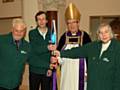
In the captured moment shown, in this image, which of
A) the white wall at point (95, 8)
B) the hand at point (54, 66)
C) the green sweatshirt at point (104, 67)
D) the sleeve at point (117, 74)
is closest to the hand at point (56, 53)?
the hand at point (54, 66)

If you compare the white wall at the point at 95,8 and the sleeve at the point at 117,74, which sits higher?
the white wall at the point at 95,8

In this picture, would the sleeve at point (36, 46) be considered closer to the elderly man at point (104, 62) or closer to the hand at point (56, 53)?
the hand at point (56, 53)

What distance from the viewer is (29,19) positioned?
5488mm

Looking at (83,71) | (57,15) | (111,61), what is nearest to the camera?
(111,61)

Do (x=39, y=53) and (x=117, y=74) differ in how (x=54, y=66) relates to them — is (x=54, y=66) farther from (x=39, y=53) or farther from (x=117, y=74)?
(x=117, y=74)

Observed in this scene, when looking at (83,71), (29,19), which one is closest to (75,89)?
(83,71)

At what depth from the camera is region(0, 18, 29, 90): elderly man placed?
300 centimetres

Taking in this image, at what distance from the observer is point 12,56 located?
9.93 ft

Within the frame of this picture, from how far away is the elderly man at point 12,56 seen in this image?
300 cm

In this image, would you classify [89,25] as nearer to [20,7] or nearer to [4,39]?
[20,7]

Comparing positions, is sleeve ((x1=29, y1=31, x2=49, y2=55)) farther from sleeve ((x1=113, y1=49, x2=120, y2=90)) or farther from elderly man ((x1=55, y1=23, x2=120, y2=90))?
sleeve ((x1=113, y1=49, x2=120, y2=90))

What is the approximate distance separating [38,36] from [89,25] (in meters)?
2.23

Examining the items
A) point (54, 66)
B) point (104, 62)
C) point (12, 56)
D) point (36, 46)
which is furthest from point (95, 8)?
point (12, 56)

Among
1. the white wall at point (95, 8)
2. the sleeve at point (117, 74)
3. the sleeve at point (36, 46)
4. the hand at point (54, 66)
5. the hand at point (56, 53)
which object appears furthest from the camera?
the white wall at point (95, 8)
